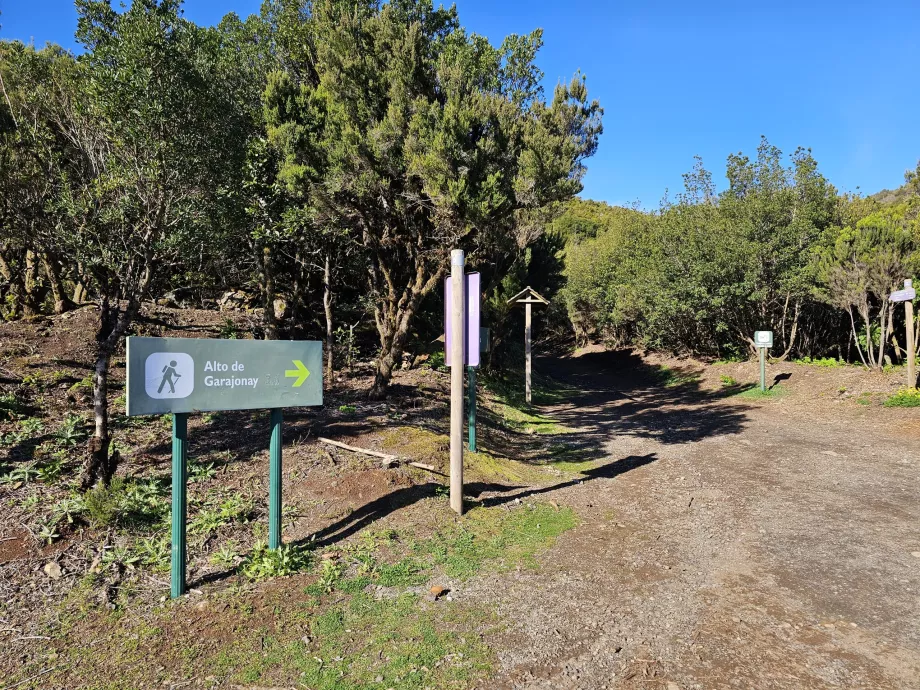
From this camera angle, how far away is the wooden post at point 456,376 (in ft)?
20.0

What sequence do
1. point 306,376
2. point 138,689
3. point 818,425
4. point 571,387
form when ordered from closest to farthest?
1. point 138,689
2. point 306,376
3. point 818,425
4. point 571,387

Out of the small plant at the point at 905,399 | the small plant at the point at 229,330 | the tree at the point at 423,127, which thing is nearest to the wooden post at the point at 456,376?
the tree at the point at 423,127

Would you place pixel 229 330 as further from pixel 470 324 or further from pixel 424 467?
pixel 470 324

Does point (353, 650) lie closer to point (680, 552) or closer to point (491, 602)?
point (491, 602)

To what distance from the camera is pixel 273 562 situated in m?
4.48

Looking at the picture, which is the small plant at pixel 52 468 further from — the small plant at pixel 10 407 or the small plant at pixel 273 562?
the small plant at pixel 273 562

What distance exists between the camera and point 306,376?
4844mm

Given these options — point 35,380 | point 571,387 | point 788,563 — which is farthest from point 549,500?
point 571,387

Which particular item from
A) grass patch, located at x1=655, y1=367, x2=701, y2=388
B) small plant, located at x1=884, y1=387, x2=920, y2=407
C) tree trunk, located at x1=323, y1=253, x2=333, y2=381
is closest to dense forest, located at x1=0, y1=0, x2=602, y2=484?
tree trunk, located at x1=323, y1=253, x2=333, y2=381

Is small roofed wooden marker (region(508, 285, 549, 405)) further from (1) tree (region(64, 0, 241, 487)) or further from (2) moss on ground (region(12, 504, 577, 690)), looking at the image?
(2) moss on ground (region(12, 504, 577, 690))

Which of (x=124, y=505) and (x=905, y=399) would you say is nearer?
(x=124, y=505)

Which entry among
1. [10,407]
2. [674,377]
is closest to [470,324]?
[10,407]

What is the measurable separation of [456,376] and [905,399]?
41.8 ft

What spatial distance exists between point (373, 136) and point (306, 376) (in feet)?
18.5
